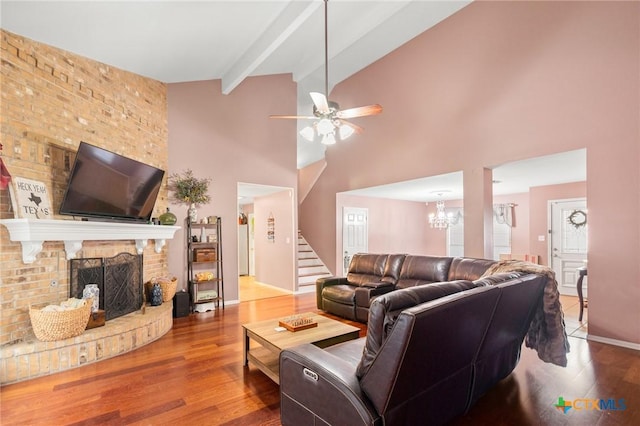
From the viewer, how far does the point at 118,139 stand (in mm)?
4156

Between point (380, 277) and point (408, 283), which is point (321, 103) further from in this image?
point (380, 277)

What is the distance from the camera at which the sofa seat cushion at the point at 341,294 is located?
15.2ft

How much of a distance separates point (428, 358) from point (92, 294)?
3513 mm

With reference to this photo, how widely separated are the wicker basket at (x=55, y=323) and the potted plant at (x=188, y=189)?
93.2 inches

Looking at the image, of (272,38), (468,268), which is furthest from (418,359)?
(272,38)

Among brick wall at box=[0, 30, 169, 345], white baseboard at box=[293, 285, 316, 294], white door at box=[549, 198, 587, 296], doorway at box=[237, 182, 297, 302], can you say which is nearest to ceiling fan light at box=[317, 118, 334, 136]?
brick wall at box=[0, 30, 169, 345]

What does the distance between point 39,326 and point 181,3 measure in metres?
3.45

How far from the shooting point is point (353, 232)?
316 inches

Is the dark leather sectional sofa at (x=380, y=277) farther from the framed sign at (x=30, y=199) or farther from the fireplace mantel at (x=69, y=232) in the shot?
the framed sign at (x=30, y=199)

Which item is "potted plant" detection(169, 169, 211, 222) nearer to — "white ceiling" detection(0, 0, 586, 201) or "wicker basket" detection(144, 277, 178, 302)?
"wicker basket" detection(144, 277, 178, 302)

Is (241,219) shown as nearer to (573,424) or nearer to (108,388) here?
(108,388)

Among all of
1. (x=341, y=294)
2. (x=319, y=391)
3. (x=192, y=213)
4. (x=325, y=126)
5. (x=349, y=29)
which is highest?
(x=349, y=29)

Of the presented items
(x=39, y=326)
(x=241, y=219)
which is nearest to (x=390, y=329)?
(x=39, y=326)

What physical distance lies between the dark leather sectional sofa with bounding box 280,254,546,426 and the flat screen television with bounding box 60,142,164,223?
281 cm
